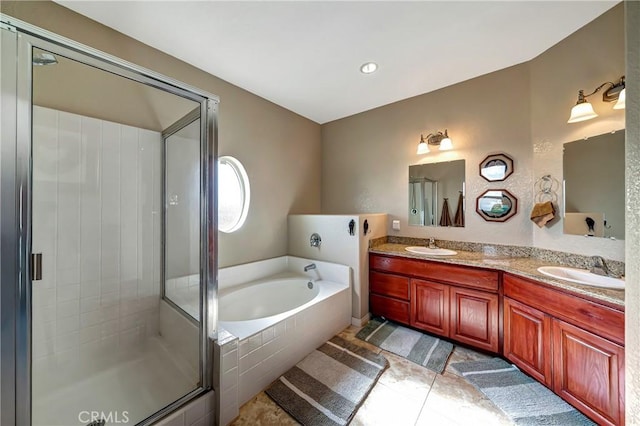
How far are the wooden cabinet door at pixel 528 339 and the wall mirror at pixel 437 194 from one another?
992 mm

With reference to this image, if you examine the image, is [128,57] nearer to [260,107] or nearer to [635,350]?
[260,107]

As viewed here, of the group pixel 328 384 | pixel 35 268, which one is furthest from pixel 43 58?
pixel 328 384

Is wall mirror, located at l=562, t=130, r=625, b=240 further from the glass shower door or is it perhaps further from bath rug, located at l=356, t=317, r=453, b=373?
the glass shower door

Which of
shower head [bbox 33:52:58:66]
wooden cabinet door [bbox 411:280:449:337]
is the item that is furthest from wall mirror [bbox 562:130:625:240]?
shower head [bbox 33:52:58:66]

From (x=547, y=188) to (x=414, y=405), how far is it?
2.09 meters

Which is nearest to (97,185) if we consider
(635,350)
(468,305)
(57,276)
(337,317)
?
(57,276)

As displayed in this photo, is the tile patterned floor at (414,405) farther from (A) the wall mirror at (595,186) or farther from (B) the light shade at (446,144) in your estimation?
(B) the light shade at (446,144)

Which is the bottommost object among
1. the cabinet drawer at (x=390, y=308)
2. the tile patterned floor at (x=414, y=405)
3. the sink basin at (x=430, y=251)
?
the tile patterned floor at (x=414, y=405)

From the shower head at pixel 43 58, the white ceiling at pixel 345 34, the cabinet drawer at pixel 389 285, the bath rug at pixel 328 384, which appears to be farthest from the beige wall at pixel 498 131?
the shower head at pixel 43 58

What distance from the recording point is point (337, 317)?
228 centimetres

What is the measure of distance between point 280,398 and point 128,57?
274cm

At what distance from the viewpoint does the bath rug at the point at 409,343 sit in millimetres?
1904

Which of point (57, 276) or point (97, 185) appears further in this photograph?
point (97, 185)

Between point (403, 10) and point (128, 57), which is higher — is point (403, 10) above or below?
above
